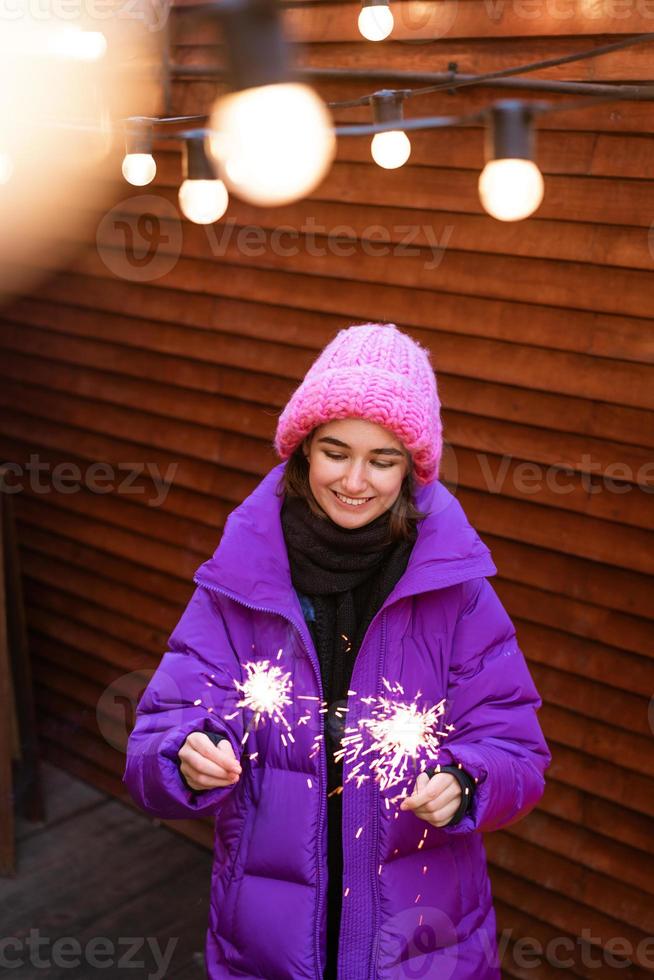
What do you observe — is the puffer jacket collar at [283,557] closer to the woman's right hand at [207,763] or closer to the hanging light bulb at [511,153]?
the woman's right hand at [207,763]

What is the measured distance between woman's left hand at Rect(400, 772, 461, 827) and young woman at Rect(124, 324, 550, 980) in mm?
36

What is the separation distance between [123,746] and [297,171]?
3.87 metres

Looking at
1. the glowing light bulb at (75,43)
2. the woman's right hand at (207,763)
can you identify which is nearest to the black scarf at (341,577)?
the woman's right hand at (207,763)

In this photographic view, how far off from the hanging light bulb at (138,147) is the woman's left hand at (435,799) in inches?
63.0

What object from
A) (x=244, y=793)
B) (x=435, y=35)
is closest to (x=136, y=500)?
(x=435, y=35)

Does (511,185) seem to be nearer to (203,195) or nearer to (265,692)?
(203,195)

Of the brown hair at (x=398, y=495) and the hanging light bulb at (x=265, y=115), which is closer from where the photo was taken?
the hanging light bulb at (x=265, y=115)

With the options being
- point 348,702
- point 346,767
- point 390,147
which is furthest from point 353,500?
point 390,147

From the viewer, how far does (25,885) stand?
401 cm

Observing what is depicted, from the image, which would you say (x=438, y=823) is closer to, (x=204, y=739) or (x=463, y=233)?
(x=204, y=739)

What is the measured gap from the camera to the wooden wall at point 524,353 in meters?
2.91

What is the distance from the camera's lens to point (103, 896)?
397 centimetres

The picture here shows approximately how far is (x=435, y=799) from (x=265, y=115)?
1189mm

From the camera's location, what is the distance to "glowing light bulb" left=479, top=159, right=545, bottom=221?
5.87 feet
